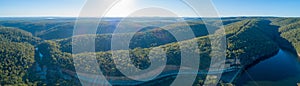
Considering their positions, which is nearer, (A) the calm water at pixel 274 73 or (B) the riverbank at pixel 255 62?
(A) the calm water at pixel 274 73

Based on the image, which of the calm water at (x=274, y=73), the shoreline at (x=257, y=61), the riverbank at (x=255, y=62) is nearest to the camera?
the calm water at (x=274, y=73)

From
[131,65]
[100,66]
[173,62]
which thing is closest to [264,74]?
[173,62]

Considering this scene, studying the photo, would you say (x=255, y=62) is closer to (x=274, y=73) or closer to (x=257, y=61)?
(x=257, y=61)

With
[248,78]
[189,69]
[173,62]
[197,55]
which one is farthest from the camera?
[197,55]

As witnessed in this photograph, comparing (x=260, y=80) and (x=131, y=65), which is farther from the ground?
(x=131, y=65)

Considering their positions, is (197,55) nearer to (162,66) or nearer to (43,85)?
(162,66)

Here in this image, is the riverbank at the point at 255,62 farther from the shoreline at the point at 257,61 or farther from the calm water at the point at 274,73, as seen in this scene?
the calm water at the point at 274,73

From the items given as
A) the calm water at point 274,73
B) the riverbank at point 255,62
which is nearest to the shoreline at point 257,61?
the riverbank at point 255,62

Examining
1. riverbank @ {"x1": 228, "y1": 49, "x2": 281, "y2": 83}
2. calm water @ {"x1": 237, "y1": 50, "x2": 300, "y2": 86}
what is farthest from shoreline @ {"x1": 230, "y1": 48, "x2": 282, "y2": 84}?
calm water @ {"x1": 237, "y1": 50, "x2": 300, "y2": 86}

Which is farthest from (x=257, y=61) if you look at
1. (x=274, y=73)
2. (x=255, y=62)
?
(x=274, y=73)
